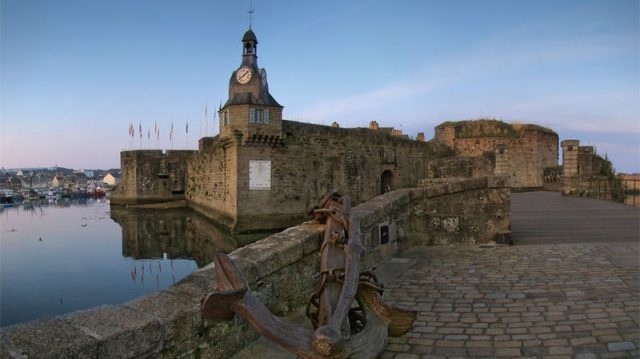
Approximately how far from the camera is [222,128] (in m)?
23.5

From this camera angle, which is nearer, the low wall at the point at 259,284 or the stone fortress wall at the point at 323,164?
the low wall at the point at 259,284

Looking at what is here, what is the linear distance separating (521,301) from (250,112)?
1907 cm

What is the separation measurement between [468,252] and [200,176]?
2905cm

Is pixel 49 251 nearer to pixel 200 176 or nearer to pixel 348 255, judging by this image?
pixel 200 176

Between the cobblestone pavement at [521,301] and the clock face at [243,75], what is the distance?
17.7 metres

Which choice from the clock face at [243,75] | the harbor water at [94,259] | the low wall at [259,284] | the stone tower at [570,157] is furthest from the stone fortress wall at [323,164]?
the low wall at [259,284]

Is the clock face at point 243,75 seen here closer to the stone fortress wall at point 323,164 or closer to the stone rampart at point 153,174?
the stone fortress wall at point 323,164

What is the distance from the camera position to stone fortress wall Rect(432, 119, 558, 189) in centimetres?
2956

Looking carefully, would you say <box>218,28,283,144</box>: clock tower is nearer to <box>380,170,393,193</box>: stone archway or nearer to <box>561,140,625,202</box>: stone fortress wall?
<box>380,170,393,193</box>: stone archway

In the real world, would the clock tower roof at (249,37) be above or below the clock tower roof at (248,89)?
above

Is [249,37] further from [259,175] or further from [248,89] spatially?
[259,175]

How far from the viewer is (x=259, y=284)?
11.9ft

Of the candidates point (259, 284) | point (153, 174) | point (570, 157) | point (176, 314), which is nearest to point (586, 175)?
point (570, 157)

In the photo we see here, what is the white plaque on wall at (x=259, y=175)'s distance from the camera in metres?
22.8
